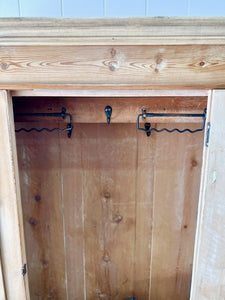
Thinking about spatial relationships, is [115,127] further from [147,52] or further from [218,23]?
[218,23]

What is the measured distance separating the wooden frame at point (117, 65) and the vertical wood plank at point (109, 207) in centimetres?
39

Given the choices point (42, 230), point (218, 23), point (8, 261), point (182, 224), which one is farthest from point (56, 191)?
point (218, 23)

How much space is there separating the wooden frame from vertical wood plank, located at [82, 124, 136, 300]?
1.28 feet

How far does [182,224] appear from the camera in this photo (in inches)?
46.7

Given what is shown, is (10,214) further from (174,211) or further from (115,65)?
(174,211)

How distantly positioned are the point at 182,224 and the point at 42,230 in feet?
2.50

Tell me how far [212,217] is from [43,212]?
0.83 metres

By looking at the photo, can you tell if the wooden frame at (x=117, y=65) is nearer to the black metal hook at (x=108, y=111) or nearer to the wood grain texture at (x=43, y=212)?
the black metal hook at (x=108, y=111)

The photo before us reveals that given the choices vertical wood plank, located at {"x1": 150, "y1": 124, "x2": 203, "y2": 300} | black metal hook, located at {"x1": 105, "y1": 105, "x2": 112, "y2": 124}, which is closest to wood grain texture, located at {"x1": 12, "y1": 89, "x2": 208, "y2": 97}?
black metal hook, located at {"x1": 105, "y1": 105, "x2": 112, "y2": 124}

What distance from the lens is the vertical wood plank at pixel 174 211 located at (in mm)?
1086

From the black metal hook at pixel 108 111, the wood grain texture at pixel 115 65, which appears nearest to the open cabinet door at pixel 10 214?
the wood grain texture at pixel 115 65

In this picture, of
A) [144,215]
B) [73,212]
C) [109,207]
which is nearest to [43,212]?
[73,212]

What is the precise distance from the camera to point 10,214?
2.51 feet

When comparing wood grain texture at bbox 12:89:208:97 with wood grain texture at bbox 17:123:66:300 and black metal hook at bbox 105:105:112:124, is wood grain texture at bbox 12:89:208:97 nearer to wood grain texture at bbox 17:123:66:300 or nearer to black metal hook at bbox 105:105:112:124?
black metal hook at bbox 105:105:112:124
